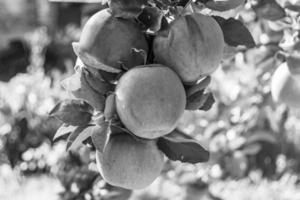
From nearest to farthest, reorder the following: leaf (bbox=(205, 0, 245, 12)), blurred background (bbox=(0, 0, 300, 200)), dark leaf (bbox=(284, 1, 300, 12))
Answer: leaf (bbox=(205, 0, 245, 12)) < dark leaf (bbox=(284, 1, 300, 12)) < blurred background (bbox=(0, 0, 300, 200))

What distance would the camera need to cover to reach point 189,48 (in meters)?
0.83

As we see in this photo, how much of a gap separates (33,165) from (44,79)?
40cm

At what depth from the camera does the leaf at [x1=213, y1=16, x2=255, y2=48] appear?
933 mm

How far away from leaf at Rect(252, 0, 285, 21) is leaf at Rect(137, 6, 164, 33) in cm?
41

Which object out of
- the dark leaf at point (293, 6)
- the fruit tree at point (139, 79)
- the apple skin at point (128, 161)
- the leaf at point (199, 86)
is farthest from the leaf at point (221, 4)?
the dark leaf at point (293, 6)

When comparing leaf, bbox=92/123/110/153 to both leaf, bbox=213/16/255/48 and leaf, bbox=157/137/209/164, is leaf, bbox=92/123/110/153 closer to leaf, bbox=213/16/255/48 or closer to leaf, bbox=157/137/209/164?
leaf, bbox=157/137/209/164

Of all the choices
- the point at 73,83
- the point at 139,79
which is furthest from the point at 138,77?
the point at 73,83

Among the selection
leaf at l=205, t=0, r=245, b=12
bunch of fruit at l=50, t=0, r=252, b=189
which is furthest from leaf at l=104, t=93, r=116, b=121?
leaf at l=205, t=0, r=245, b=12

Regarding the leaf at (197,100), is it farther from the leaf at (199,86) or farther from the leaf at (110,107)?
the leaf at (110,107)

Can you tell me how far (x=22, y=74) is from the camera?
261 centimetres

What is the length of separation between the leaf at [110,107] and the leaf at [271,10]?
19.2 inches

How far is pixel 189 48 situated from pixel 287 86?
1.39ft

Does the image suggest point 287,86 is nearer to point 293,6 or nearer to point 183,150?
point 293,6

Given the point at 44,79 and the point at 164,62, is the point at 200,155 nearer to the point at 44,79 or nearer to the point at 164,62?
the point at 164,62
